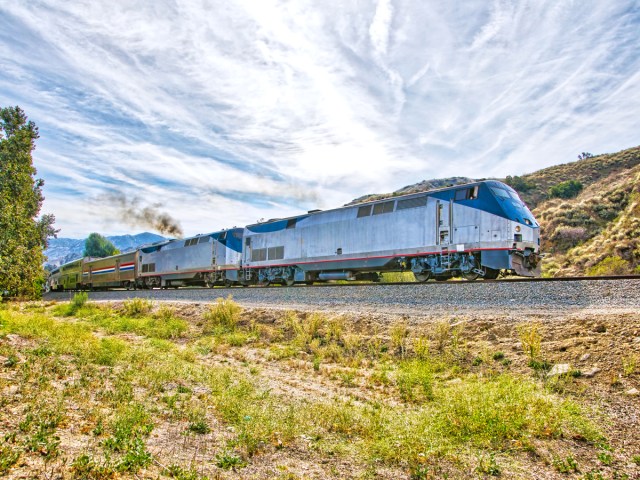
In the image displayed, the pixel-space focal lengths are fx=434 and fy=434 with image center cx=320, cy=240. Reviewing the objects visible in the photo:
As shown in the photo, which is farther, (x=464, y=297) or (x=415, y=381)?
(x=464, y=297)

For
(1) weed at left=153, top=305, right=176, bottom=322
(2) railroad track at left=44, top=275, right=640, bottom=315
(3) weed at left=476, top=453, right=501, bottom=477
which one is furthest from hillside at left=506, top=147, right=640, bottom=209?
(3) weed at left=476, top=453, right=501, bottom=477

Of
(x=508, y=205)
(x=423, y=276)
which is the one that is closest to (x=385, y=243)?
(x=423, y=276)

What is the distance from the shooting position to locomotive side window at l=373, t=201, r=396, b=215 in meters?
19.3

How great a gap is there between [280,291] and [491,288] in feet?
34.6

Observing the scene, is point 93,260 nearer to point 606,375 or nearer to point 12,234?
point 12,234

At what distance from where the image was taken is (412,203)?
18438 millimetres

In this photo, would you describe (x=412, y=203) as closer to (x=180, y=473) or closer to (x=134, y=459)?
(x=180, y=473)

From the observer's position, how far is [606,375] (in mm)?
8648

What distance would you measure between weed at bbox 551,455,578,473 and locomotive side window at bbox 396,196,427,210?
492 inches

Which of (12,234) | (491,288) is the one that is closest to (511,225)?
(491,288)

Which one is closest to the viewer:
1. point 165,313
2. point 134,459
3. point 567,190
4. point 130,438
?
point 134,459

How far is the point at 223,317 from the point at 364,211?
318 inches

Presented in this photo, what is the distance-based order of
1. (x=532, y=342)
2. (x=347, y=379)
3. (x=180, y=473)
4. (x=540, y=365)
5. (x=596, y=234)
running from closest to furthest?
(x=180, y=473)
(x=540, y=365)
(x=532, y=342)
(x=347, y=379)
(x=596, y=234)

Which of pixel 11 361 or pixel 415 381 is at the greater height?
pixel 11 361
